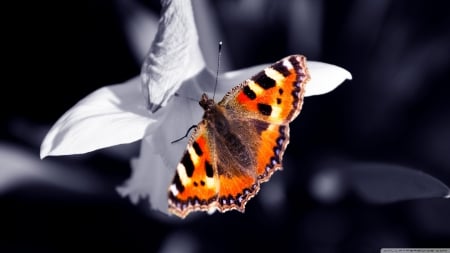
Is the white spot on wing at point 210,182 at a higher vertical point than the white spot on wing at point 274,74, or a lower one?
lower

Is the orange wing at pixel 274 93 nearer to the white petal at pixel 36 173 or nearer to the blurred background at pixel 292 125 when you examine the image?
the blurred background at pixel 292 125

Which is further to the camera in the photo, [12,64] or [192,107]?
[12,64]

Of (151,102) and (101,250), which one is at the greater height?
(151,102)

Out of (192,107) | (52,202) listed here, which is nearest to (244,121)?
(192,107)

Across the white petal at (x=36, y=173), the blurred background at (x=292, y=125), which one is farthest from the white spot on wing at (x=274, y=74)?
the white petal at (x=36, y=173)

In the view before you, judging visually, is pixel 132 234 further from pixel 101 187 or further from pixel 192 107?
pixel 192 107

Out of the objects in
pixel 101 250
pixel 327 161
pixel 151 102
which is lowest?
pixel 101 250

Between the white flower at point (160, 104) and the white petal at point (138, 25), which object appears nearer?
the white flower at point (160, 104)
